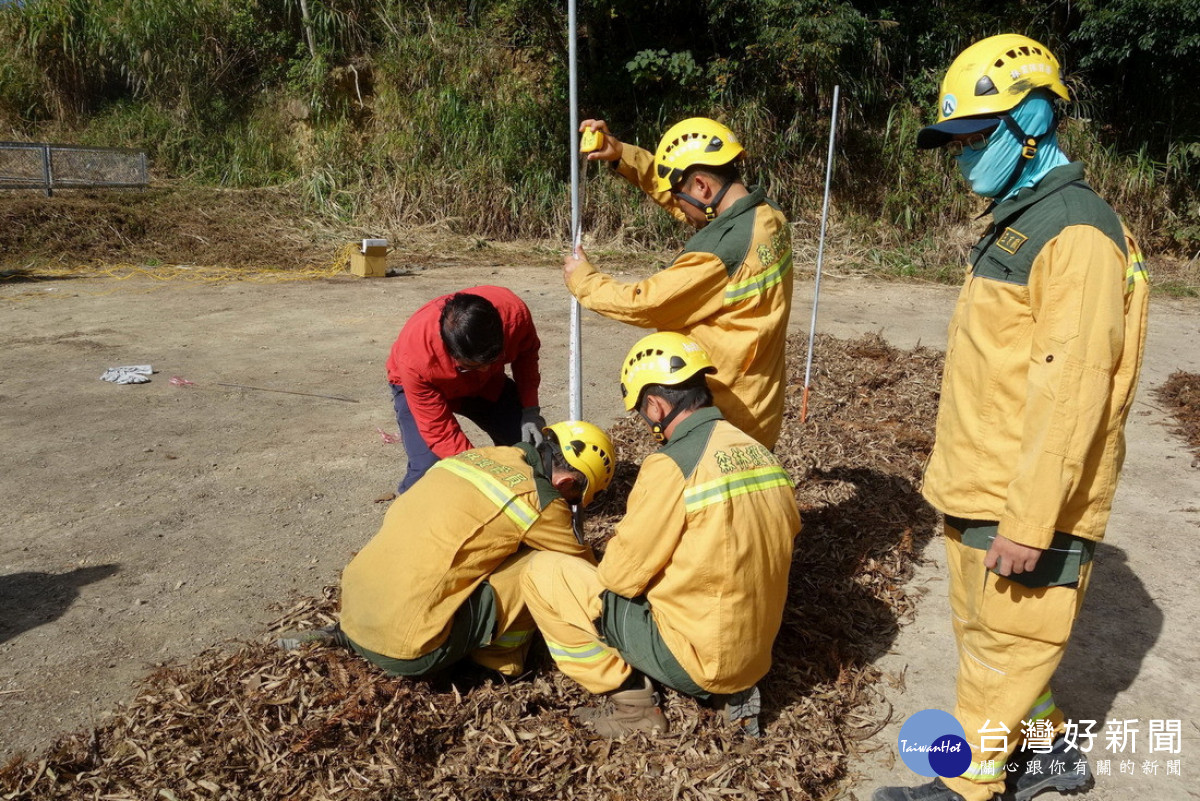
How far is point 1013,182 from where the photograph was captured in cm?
288

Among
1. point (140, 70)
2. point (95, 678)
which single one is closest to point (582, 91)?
point (140, 70)

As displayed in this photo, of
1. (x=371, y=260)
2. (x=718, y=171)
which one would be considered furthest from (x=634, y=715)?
(x=371, y=260)

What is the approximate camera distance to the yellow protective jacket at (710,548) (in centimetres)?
308

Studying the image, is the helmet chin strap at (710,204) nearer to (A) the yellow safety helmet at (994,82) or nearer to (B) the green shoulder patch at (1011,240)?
(A) the yellow safety helmet at (994,82)

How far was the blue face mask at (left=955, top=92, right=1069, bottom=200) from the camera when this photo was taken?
2787mm

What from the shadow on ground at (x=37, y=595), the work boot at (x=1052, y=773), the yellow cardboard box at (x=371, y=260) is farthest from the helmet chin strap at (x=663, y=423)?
the yellow cardboard box at (x=371, y=260)

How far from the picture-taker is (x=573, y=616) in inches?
136

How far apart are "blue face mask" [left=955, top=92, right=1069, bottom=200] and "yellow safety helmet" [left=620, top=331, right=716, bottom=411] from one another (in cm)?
109

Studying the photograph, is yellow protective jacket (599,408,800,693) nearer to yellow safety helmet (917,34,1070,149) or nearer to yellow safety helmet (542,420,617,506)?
yellow safety helmet (542,420,617,506)

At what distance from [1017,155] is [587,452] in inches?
91.3

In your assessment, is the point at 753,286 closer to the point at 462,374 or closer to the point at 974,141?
the point at 974,141

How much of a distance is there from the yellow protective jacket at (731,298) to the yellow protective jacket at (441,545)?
830 mm

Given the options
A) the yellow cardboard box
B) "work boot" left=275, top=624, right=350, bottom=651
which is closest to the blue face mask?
"work boot" left=275, top=624, right=350, bottom=651

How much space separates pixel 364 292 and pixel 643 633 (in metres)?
9.14
